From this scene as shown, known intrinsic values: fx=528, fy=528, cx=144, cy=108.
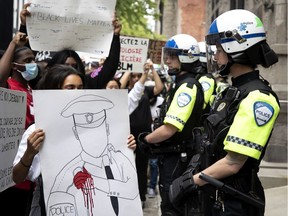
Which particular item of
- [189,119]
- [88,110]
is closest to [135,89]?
[189,119]

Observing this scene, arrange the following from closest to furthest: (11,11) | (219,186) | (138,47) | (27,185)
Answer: (219,186) → (27,185) → (11,11) → (138,47)

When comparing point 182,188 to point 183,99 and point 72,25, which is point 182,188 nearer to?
point 72,25

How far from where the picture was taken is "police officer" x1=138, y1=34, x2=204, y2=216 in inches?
205

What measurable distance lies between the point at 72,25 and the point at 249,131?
1383mm

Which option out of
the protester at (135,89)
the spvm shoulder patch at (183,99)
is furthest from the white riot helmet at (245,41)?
the protester at (135,89)

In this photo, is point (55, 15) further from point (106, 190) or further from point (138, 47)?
point (138, 47)

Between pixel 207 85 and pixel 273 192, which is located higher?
pixel 207 85

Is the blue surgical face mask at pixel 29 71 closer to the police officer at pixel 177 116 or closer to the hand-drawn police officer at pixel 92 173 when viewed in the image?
the hand-drawn police officer at pixel 92 173

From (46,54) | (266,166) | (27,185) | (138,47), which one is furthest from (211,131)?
(266,166)

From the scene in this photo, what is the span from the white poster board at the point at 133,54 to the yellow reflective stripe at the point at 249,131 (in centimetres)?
424

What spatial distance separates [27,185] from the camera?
3766mm

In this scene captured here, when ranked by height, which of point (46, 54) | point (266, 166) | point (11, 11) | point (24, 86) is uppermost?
point (11, 11)

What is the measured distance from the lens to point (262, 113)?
10.6ft

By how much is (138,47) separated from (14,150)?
4503mm
